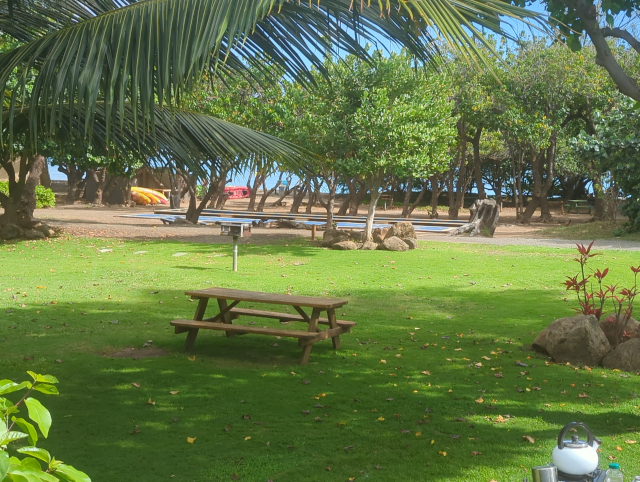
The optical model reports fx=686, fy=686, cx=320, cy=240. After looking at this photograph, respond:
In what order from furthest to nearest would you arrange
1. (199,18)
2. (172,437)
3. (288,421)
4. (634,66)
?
(634,66) < (288,421) < (172,437) < (199,18)

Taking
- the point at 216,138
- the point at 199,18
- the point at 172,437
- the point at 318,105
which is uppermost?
the point at 318,105

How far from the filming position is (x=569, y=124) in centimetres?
3048

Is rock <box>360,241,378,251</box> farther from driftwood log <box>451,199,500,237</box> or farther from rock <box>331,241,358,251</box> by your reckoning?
driftwood log <box>451,199,500,237</box>

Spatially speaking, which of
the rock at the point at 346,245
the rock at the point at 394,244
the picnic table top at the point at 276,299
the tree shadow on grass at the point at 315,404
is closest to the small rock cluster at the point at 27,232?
the rock at the point at 346,245

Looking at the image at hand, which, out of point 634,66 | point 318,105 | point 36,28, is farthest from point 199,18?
point 634,66

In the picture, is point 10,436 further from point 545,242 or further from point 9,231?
point 545,242

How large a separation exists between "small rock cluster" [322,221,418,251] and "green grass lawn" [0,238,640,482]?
19.5ft

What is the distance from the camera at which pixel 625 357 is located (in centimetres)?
689

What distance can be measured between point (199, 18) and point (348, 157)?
16.4 metres

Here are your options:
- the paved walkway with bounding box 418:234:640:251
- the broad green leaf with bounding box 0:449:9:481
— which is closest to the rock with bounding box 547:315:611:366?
the broad green leaf with bounding box 0:449:9:481

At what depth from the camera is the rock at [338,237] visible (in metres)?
18.9

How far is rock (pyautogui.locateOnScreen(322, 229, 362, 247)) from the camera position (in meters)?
18.9

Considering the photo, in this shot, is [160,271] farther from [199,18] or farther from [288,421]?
[199,18]

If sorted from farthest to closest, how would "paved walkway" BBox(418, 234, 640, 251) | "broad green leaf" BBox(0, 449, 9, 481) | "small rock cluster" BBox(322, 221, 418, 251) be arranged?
"paved walkway" BBox(418, 234, 640, 251) < "small rock cluster" BBox(322, 221, 418, 251) < "broad green leaf" BBox(0, 449, 9, 481)
